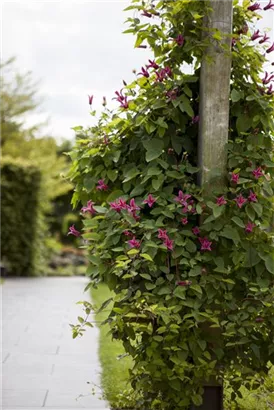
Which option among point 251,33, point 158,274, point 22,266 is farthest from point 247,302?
point 22,266

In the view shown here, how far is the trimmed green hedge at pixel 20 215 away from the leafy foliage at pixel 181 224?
9294mm

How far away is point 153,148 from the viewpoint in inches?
129

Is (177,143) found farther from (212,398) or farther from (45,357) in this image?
(45,357)

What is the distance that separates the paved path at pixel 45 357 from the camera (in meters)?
4.06

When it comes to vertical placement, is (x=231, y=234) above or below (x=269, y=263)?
above

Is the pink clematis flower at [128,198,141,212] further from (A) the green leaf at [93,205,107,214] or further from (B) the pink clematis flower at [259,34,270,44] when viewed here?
(B) the pink clematis flower at [259,34,270,44]

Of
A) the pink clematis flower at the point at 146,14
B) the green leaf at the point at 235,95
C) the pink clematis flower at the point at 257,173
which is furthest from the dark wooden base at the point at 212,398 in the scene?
the pink clematis flower at the point at 146,14

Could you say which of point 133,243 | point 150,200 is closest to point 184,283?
point 133,243

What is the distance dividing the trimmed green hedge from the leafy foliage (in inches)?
366

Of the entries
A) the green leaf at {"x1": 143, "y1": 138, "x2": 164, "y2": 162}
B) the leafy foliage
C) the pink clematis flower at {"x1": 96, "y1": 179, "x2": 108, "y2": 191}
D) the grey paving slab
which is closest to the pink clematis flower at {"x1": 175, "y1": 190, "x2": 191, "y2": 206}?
the leafy foliage

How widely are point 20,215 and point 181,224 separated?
9.76 m

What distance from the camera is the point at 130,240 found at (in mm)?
3123

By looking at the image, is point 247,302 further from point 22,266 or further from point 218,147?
point 22,266

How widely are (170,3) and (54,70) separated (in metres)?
15.1
